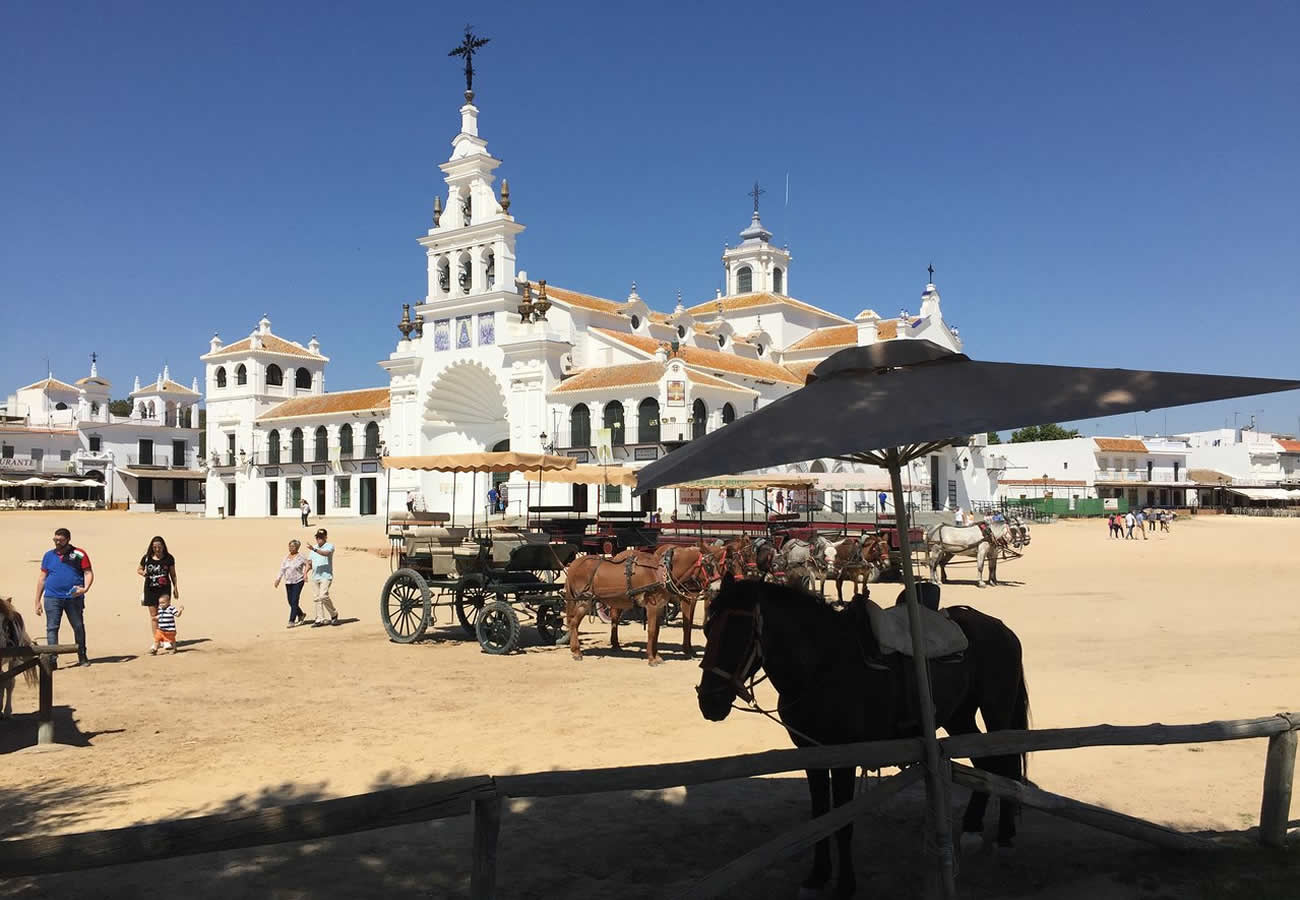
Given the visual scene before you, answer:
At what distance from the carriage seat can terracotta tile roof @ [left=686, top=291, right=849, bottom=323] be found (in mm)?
51665

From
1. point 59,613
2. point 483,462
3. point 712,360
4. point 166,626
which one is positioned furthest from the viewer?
point 712,360

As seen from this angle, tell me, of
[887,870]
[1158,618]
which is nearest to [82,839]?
[887,870]

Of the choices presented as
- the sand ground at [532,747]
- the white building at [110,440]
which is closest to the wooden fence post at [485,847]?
the sand ground at [532,747]

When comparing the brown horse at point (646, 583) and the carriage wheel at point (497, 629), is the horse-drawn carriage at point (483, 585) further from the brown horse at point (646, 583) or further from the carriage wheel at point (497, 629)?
the brown horse at point (646, 583)

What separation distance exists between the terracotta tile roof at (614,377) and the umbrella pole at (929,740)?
35168 mm

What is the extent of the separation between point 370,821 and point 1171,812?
4.88 meters

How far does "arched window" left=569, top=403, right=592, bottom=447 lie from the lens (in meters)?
42.6

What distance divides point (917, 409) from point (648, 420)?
3626 cm

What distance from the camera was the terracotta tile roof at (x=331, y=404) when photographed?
52.2m

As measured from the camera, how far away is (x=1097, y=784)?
21.7ft

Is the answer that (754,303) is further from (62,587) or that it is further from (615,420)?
(62,587)

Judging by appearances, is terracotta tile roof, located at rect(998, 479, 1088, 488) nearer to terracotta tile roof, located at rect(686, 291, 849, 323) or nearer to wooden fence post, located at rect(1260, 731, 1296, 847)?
terracotta tile roof, located at rect(686, 291, 849, 323)

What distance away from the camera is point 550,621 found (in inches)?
537

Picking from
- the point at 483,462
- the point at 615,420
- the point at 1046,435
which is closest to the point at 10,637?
the point at 483,462
